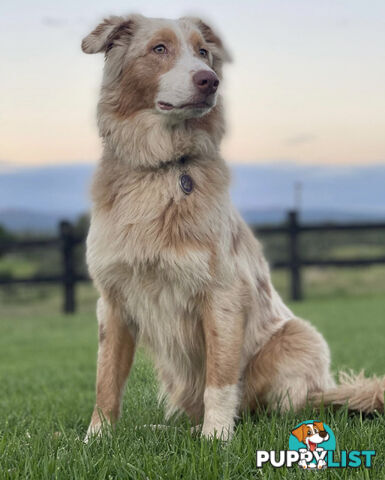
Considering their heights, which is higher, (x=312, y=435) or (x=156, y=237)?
(x=156, y=237)

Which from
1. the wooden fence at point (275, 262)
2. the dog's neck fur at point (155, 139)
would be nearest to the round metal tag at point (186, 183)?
the dog's neck fur at point (155, 139)

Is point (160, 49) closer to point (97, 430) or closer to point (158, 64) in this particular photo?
point (158, 64)

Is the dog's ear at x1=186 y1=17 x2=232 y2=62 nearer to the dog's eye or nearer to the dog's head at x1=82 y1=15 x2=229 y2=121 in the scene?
the dog's head at x1=82 y1=15 x2=229 y2=121

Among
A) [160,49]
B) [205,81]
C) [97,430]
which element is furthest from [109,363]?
[160,49]

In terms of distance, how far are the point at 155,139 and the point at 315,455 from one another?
176 cm

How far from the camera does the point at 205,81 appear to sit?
10.2 feet

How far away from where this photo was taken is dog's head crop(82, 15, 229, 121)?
3.17 metres

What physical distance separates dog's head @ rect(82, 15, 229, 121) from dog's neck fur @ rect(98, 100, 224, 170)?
5cm

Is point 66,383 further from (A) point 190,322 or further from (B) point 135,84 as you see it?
(B) point 135,84

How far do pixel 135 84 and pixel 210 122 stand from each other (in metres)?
0.45

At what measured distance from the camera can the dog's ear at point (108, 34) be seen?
345cm

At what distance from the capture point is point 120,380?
3.50 meters

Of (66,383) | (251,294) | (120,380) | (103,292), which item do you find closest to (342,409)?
(251,294)

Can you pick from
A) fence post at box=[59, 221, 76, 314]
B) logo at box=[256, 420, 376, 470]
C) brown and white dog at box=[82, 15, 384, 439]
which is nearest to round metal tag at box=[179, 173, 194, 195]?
brown and white dog at box=[82, 15, 384, 439]
